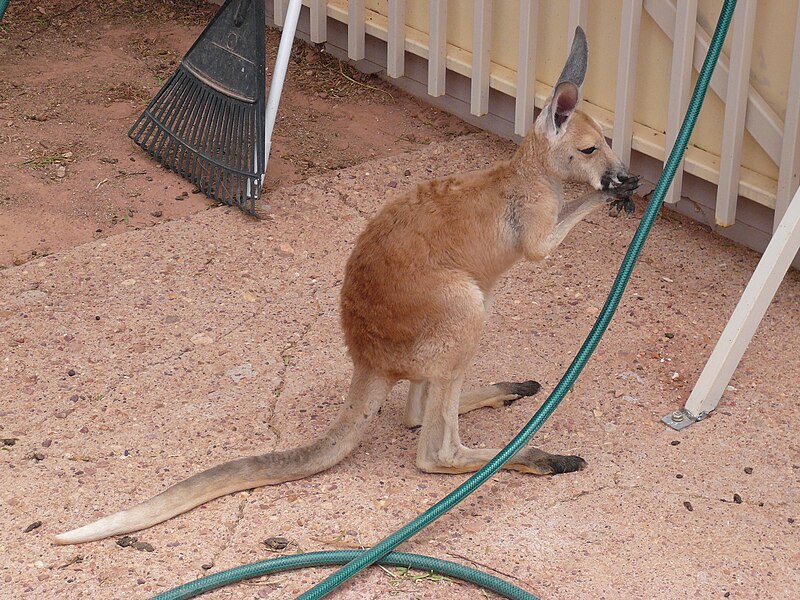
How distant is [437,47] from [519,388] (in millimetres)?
2722

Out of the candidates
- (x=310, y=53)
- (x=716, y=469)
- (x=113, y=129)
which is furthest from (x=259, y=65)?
(x=716, y=469)

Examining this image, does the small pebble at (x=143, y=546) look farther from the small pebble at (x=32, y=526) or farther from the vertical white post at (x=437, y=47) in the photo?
the vertical white post at (x=437, y=47)

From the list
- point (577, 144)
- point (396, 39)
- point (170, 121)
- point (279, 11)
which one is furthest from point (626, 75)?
point (279, 11)

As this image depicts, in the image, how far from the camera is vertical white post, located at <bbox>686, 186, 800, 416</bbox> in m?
4.16

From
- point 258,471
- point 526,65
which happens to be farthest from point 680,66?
point 258,471

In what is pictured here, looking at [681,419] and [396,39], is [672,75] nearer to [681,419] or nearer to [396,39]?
[681,419]

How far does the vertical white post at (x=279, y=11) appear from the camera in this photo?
287 inches

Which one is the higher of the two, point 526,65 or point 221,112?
point 526,65

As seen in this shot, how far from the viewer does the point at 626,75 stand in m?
5.44

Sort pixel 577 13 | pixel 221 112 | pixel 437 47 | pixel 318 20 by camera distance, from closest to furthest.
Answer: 1. pixel 577 13
2. pixel 221 112
3. pixel 437 47
4. pixel 318 20

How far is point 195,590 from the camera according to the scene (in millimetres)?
3312

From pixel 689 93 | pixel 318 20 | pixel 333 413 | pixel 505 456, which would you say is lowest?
pixel 333 413

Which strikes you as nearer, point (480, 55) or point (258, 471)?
point (258, 471)

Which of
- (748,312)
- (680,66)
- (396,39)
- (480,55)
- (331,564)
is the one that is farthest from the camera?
(396,39)
